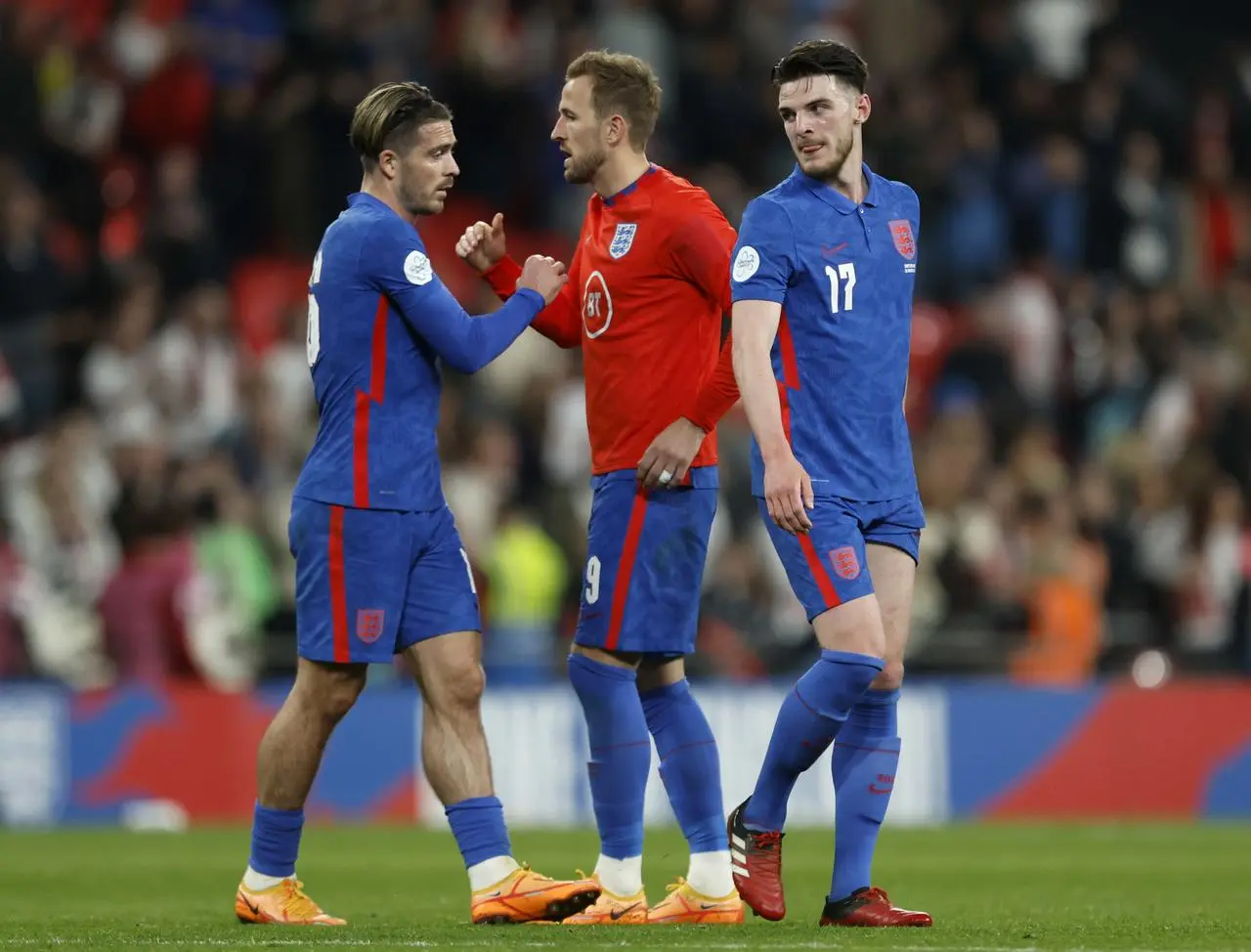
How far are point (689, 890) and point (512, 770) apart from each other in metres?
7.41

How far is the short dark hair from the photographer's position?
25.0 ft

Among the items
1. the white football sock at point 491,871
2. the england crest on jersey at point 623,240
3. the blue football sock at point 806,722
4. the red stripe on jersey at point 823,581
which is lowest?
the white football sock at point 491,871

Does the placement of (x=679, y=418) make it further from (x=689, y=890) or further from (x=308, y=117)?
(x=308, y=117)

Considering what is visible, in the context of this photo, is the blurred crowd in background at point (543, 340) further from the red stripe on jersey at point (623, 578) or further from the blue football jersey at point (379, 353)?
the red stripe on jersey at point (623, 578)

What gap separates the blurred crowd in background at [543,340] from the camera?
15570 mm

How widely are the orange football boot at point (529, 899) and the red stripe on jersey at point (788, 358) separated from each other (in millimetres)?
1678

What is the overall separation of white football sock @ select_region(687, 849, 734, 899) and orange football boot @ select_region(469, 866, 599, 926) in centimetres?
41


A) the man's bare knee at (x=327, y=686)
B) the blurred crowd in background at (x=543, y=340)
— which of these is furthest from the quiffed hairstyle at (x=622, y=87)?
the blurred crowd in background at (x=543, y=340)

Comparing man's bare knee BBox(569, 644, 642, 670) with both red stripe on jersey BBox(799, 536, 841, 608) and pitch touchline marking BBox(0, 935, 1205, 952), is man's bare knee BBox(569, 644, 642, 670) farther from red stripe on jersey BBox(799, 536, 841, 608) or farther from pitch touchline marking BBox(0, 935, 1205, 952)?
pitch touchline marking BBox(0, 935, 1205, 952)

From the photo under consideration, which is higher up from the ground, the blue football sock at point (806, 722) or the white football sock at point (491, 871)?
the blue football sock at point (806, 722)

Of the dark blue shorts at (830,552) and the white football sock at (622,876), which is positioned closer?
the dark blue shorts at (830,552)

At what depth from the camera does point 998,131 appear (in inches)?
822

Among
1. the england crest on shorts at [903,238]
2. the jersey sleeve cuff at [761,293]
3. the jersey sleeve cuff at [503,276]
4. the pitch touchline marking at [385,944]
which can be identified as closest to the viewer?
the pitch touchline marking at [385,944]

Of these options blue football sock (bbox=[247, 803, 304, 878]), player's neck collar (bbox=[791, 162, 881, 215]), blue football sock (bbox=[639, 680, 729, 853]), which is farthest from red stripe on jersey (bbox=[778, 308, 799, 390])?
blue football sock (bbox=[247, 803, 304, 878])
